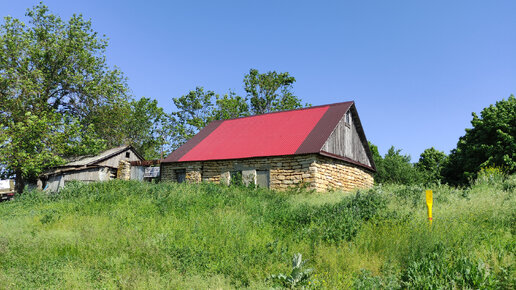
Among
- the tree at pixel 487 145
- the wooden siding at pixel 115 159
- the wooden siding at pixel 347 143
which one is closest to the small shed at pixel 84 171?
the wooden siding at pixel 115 159

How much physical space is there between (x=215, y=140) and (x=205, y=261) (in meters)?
16.9

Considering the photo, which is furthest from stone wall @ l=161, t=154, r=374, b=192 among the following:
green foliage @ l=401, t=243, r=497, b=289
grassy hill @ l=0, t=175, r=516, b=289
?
green foliage @ l=401, t=243, r=497, b=289

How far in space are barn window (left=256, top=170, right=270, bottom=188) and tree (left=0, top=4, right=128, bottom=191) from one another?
14.8 m

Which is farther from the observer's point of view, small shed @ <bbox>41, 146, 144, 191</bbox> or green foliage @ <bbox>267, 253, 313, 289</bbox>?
small shed @ <bbox>41, 146, 144, 191</bbox>

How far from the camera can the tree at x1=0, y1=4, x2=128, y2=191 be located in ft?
78.8

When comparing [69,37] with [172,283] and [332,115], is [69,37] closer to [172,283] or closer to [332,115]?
[332,115]

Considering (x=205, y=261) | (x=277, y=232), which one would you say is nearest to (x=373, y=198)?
(x=277, y=232)

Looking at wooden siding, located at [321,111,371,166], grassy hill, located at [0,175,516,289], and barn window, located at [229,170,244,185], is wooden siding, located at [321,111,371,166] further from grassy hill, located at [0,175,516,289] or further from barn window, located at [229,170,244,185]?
grassy hill, located at [0,175,516,289]

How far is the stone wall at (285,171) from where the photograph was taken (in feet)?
59.4

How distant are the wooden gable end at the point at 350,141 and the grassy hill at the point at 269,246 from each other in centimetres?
920

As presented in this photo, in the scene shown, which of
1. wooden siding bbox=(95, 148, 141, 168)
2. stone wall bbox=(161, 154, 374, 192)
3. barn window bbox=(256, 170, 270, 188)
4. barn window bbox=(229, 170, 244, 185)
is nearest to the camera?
stone wall bbox=(161, 154, 374, 192)

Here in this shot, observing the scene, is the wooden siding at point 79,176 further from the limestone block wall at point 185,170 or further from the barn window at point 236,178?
the barn window at point 236,178

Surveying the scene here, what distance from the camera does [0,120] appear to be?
24938mm

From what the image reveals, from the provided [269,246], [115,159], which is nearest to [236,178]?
[269,246]
